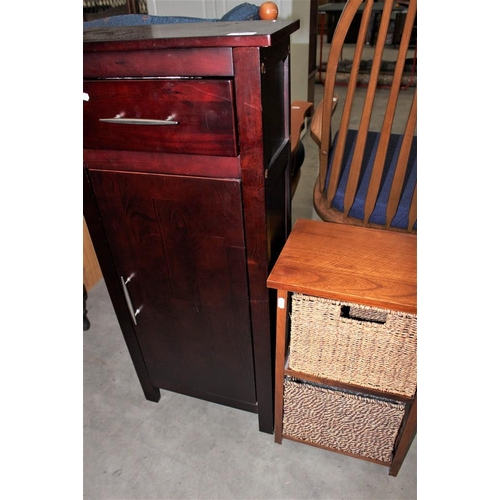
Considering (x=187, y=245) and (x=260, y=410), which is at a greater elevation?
(x=187, y=245)

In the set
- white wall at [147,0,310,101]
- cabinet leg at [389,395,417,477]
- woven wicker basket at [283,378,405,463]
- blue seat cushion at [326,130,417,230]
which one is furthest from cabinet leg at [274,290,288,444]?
white wall at [147,0,310,101]

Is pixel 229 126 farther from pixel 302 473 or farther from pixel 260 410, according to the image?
pixel 302 473

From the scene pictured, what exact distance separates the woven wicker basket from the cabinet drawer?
2.26 ft

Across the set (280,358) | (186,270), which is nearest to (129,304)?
(186,270)

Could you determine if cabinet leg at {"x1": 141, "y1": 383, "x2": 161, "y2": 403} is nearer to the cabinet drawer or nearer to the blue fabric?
the cabinet drawer

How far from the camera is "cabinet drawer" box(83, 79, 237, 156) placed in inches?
27.3

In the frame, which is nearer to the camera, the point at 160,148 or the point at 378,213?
the point at 160,148

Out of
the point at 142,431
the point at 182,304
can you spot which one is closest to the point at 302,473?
the point at 142,431

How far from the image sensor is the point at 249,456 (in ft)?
4.01

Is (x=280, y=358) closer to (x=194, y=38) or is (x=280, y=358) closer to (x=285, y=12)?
(x=194, y=38)

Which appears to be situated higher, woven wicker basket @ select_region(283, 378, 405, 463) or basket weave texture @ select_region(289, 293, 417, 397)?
basket weave texture @ select_region(289, 293, 417, 397)

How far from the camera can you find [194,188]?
0.82 meters
